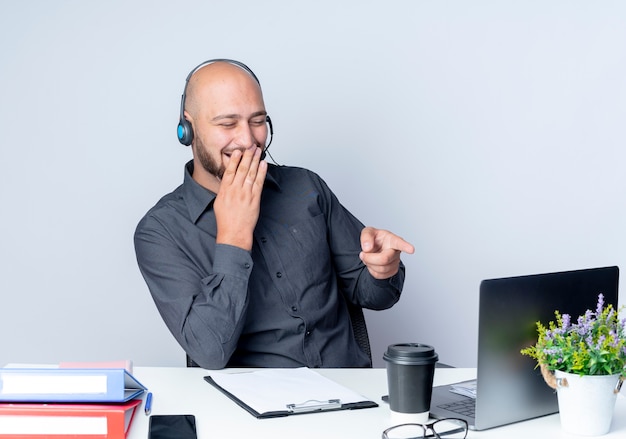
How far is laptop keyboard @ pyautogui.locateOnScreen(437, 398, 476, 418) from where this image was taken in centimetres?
147

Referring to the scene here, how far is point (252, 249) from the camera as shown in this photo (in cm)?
224

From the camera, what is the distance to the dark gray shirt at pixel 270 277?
1.96 metres

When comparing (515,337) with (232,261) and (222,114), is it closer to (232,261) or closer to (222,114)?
(232,261)

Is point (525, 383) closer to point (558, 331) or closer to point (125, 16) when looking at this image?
point (558, 331)

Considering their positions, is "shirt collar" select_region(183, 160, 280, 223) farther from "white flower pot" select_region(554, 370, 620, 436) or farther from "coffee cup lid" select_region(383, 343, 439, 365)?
"white flower pot" select_region(554, 370, 620, 436)

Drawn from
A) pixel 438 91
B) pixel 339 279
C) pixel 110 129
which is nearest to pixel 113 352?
pixel 110 129

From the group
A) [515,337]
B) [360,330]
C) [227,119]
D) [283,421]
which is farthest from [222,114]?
[515,337]

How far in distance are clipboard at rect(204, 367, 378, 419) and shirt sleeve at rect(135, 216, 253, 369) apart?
0.13 metres

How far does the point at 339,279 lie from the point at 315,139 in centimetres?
79

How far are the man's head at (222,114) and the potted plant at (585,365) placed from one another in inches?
43.5

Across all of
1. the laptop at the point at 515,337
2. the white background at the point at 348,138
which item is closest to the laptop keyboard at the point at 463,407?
the laptop at the point at 515,337

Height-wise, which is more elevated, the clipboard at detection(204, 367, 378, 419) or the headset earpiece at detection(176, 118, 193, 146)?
the headset earpiece at detection(176, 118, 193, 146)

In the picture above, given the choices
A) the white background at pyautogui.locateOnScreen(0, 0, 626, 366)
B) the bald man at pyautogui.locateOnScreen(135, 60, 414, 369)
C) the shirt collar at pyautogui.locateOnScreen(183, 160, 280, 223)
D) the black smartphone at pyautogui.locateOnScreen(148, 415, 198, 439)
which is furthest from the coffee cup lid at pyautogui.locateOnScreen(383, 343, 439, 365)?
the white background at pyautogui.locateOnScreen(0, 0, 626, 366)

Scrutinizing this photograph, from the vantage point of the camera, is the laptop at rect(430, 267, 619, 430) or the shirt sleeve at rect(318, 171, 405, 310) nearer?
the laptop at rect(430, 267, 619, 430)
